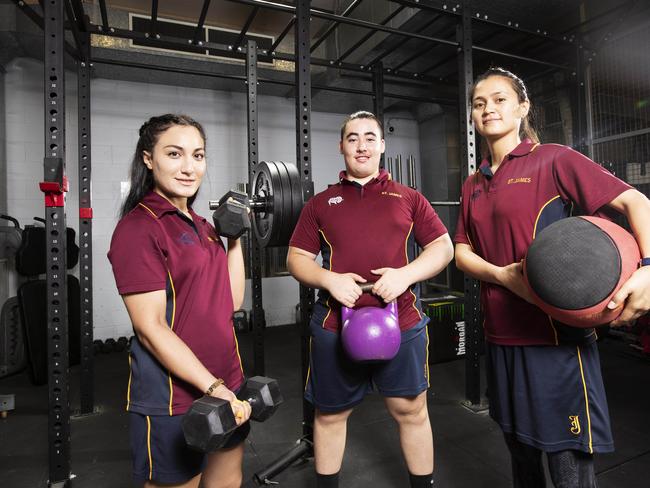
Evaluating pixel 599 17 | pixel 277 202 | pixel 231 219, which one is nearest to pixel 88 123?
pixel 277 202

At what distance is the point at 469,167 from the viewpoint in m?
2.34

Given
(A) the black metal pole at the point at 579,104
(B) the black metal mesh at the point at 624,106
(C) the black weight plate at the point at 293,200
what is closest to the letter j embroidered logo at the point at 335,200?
(C) the black weight plate at the point at 293,200

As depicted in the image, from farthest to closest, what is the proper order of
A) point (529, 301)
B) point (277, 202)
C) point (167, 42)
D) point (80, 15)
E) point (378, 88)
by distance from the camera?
1. point (378, 88)
2. point (167, 42)
3. point (80, 15)
4. point (277, 202)
5. point (529, 301)

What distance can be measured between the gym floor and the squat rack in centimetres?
19

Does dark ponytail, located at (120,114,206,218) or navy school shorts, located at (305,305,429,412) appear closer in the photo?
dark ponytail, located at (120,114,206,218)

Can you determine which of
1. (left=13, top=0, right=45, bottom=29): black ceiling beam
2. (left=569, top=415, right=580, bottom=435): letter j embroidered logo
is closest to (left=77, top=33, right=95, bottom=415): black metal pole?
(left=13, top=0, right=45, bottom=29): black ceiling beam

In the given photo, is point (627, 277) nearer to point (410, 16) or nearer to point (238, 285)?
point (238, 285)

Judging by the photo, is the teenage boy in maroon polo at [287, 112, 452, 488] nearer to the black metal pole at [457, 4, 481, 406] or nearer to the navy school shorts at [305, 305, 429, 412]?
the navy school shorts at [305, 305, 429, 412]

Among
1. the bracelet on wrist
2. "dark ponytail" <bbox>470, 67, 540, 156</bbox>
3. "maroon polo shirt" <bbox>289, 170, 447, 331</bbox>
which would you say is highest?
"dark ponytail" <bbox>470, 67, 540, 156</bbox>

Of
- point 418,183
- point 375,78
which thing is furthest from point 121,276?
point 418,183

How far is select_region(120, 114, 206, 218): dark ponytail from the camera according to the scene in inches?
38.5

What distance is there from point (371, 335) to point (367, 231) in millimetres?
363

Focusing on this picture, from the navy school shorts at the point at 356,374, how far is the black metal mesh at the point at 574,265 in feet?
1.90

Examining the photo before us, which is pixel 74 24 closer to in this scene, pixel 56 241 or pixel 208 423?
pixel 56 241
